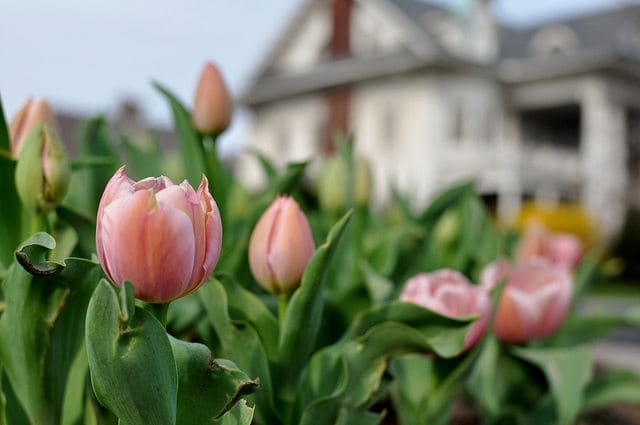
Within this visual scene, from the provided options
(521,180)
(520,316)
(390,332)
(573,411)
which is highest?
(390,332)

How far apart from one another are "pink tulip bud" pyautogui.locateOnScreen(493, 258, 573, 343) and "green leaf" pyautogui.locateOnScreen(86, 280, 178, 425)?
726 millimetres

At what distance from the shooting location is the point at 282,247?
0.84 metres

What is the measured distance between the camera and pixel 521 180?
Result: 1830cm

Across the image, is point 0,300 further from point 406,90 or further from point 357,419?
point 406,90

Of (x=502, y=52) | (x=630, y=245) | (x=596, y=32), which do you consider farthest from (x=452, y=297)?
(x=596, y=32)

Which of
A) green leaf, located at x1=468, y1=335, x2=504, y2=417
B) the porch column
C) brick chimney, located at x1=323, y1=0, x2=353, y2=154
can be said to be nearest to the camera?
green leaf, located at x1=468, y1=335, x2=504, y2=417

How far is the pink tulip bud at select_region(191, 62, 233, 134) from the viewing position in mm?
1136

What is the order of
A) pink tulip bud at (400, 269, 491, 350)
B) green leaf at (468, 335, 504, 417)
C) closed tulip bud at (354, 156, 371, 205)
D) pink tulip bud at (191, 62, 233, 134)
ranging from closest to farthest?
1. pink tulip bud at (400, 269, 491, 350)
2. pink tulip bud at (191, 62, 233, 134)
3. green leaf at (468, 335, 504, 417)
4. closed tulip bud at (354, 156, 371, 205)

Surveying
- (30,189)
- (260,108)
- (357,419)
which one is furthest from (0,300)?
(260,108)

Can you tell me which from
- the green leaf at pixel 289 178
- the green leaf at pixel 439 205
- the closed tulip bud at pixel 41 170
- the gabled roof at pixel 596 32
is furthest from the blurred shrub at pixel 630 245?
the closed tulip bud at pixel 41 170

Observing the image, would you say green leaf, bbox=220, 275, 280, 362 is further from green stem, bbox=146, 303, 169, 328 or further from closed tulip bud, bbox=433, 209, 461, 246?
closed tulip bud, bbox=433, 209, 461, 246

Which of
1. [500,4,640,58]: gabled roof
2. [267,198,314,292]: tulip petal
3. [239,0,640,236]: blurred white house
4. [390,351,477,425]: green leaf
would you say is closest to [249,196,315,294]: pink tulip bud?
[267,198,314,292]: tulip petal

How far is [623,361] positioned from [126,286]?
255 centimetres

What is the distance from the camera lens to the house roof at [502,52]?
18297 millimetres
